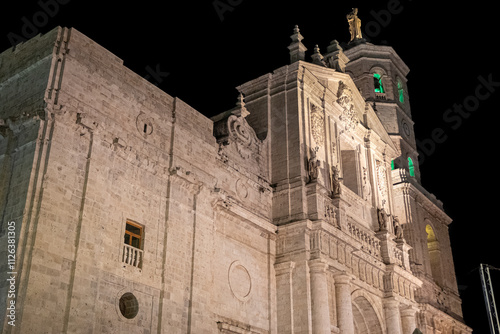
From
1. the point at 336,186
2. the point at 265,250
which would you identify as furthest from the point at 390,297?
the point at 265,250

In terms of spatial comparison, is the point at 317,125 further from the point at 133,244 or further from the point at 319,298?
the point at 133,244

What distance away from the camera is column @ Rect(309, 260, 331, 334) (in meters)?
23.6

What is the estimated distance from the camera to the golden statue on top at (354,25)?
48175 mm

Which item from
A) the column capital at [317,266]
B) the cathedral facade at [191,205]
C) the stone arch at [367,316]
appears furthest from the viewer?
the stone arch at [367,316]

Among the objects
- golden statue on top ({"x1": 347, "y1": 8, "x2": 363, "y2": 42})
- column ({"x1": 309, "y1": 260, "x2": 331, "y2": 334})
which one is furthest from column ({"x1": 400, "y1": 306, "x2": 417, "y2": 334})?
golden statue on top ({"x1": 347, "y1": 8, "x2": 363, "y2": 42})

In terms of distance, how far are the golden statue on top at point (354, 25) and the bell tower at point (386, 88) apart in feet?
0.27

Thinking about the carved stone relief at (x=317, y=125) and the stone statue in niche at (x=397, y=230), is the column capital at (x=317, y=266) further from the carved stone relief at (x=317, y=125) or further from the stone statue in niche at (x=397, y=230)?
the stone statue in niche at (x=397, y=230)

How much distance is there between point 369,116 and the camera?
35312mm

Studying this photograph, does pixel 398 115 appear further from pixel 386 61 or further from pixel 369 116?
pixel 369 116

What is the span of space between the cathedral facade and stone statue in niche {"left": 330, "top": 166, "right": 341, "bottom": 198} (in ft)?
0.35

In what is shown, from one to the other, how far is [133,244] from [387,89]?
31459mm

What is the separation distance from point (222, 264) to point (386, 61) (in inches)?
1152

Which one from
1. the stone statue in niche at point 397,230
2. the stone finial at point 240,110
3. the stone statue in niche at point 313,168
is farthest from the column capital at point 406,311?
the stone finial at point 240,110

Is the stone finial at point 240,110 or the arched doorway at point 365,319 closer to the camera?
the stone finial at point 240,110
